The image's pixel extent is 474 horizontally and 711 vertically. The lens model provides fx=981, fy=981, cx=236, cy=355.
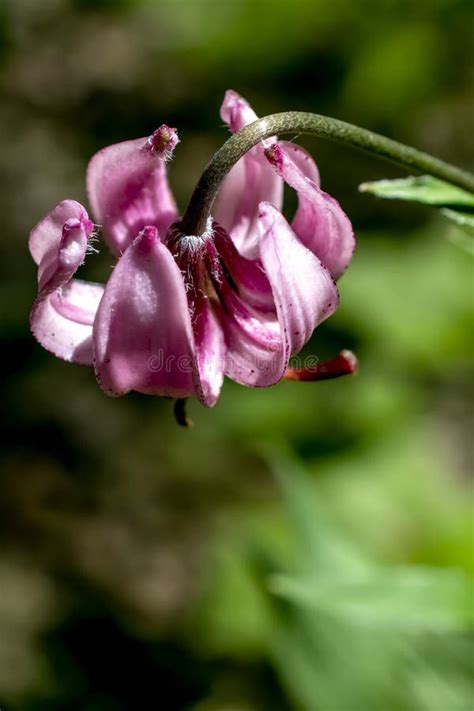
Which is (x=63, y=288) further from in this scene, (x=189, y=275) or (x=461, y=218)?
(x=461, y=218)

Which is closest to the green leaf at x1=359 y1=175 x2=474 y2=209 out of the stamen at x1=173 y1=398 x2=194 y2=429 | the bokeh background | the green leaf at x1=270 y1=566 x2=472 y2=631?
the stamen at x1=173 y1=398 x2=194 y2=429

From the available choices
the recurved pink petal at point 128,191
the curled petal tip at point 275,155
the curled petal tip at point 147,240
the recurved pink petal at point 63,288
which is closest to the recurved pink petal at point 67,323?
the recurved pink petal at point 63,288

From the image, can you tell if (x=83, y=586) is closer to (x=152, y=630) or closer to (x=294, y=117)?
(x=152, y=630)

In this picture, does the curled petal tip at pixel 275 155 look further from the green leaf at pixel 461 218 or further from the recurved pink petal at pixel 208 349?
the green leaf at pixel 461 218

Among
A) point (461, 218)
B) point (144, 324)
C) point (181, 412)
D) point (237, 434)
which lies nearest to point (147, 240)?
point (144, 324)

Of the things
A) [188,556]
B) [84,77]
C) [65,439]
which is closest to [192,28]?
[84,77]
